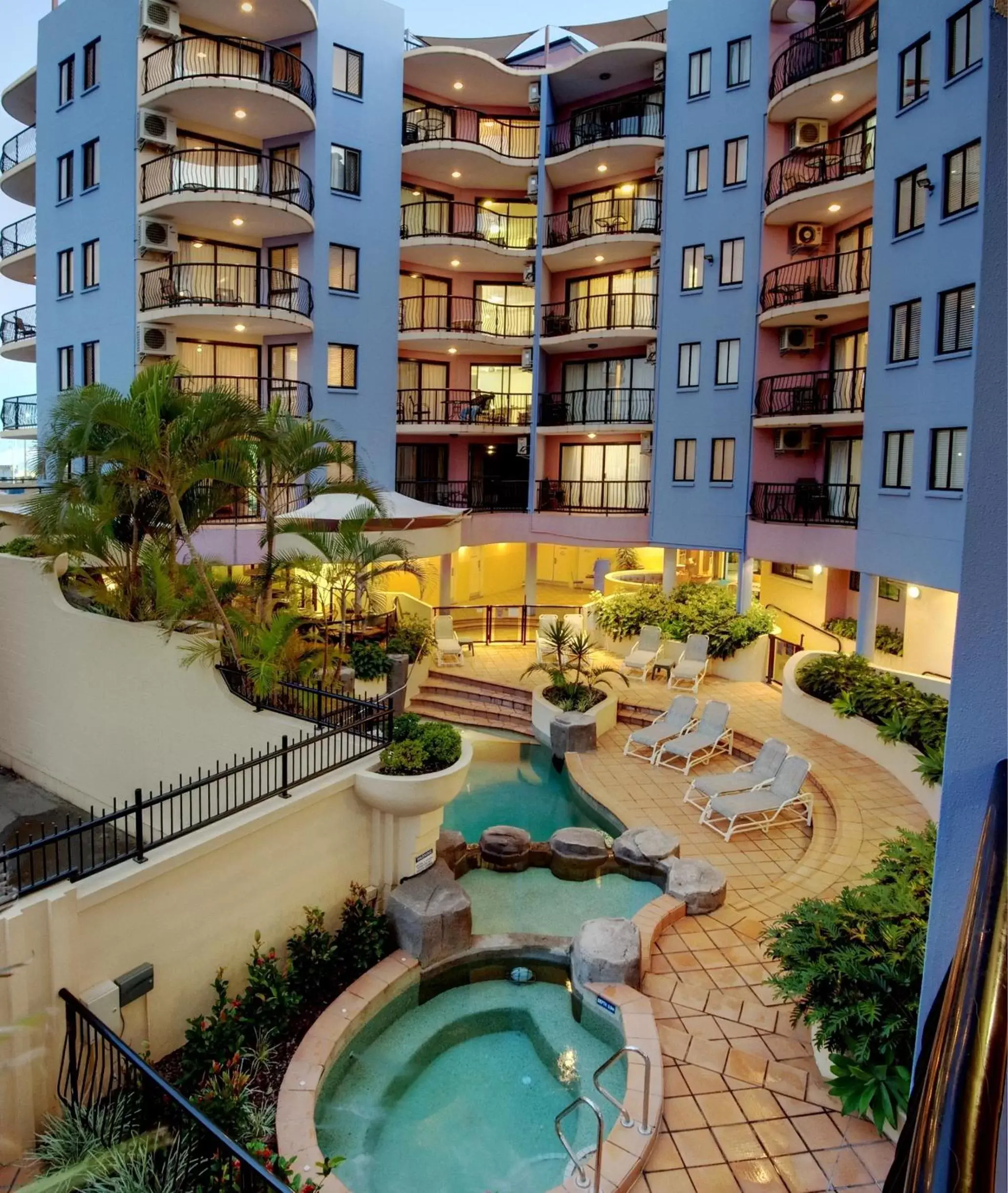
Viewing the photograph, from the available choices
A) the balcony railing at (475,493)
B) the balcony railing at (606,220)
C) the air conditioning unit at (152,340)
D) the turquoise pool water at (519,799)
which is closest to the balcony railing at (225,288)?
the air conditioning unit at (152,340)

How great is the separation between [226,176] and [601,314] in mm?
10904

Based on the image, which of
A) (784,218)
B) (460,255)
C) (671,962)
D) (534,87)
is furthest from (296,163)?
(671,962)

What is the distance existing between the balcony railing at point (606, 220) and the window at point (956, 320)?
10.1 meters

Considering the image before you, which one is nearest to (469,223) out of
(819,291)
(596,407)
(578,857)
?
(596,407)

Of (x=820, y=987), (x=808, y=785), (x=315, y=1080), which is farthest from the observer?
(x=808, y=785)

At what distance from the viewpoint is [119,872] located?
22.4 ft

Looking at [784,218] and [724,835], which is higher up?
[784,218]

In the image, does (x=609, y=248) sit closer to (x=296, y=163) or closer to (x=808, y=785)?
(x=296, y=163)

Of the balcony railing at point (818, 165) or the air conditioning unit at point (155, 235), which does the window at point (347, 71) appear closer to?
the air conditioning unit at point (155, 235)

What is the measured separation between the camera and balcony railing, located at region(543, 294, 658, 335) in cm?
2398

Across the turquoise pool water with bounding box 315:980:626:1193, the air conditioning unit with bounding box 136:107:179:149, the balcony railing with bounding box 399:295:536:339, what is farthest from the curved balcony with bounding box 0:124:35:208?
the turquoise pool water with bounding box 315:980:626:1193

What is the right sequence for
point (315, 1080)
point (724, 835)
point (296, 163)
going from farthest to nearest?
1. point (296, 163)
2. point (724, 835)
3. point (315, 1080)

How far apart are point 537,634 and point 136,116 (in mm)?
16149

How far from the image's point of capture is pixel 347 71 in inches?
895
